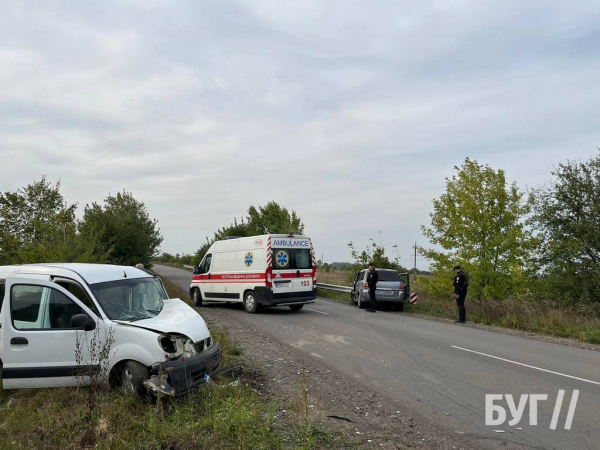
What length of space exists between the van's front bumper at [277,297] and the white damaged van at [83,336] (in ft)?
31.3

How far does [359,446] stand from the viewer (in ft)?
15.5

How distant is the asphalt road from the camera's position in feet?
17.2

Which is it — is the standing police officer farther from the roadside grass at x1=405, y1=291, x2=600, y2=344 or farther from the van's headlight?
the van's headlight

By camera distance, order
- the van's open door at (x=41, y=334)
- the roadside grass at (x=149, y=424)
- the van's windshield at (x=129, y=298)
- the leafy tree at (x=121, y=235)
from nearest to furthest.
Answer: the roadside grass at (x=149, y=424), the van's open door at (x=41, y=334), the van's windshield at (x=129, y=298), the leafy tree at (x=121, y=235)

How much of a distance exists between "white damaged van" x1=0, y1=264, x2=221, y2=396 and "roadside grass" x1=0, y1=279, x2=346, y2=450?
0.73 feet

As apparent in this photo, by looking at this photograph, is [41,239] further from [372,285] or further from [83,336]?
[372,285]

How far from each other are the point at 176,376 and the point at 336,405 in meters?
2.16

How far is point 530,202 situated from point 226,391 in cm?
1810

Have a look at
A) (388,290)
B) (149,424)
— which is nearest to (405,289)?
(388,290)

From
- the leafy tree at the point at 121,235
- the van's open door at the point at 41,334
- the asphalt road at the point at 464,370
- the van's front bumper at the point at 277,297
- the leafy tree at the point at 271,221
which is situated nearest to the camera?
the asphalt road at the point at 464,370

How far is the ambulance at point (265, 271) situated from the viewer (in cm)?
1616

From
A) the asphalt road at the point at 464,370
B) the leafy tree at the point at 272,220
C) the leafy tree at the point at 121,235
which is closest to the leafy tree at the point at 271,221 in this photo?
the leafy tree at the point at 272,220

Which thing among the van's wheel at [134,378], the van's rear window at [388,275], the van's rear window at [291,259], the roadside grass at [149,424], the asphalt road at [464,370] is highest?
the van's rear window at [291,259]

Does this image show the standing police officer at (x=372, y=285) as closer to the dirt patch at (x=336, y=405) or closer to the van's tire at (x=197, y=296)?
the van's tire at (x=197, y=296)
